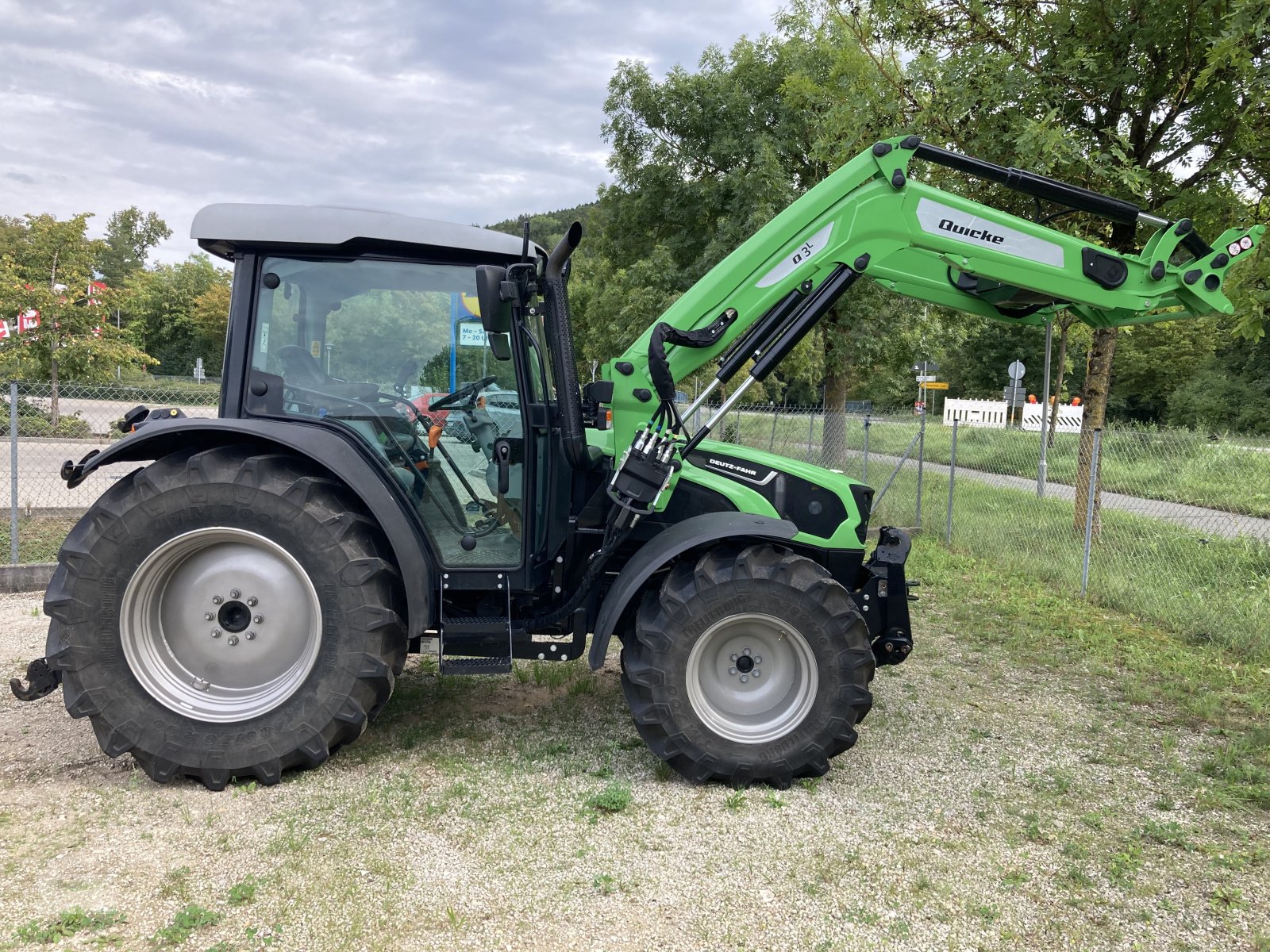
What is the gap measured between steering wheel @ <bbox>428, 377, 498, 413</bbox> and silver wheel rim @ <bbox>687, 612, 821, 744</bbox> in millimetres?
1615

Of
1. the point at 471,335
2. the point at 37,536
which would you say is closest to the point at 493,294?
the point at 471,335

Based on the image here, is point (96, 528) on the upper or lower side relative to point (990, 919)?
upper

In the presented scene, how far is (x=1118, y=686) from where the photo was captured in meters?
5.44

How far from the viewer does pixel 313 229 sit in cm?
382

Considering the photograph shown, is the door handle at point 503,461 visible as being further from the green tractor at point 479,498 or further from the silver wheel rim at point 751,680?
the silver wheel rim at point 751,680

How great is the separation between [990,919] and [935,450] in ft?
32.1

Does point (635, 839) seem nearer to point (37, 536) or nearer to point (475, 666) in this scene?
point (475, 666)

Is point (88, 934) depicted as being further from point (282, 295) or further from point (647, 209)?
point (647, 209)

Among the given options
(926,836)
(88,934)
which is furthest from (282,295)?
(926,836)

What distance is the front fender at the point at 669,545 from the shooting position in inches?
150

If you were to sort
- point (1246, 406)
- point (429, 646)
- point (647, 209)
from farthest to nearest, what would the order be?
point (1246, 406) < point (647, 209) < point (429, 646)

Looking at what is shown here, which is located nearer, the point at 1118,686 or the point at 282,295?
the point at 282,295

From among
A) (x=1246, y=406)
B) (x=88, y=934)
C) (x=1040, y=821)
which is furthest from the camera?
(x=1246, y=406)

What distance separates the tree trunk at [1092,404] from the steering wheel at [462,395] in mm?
6979
